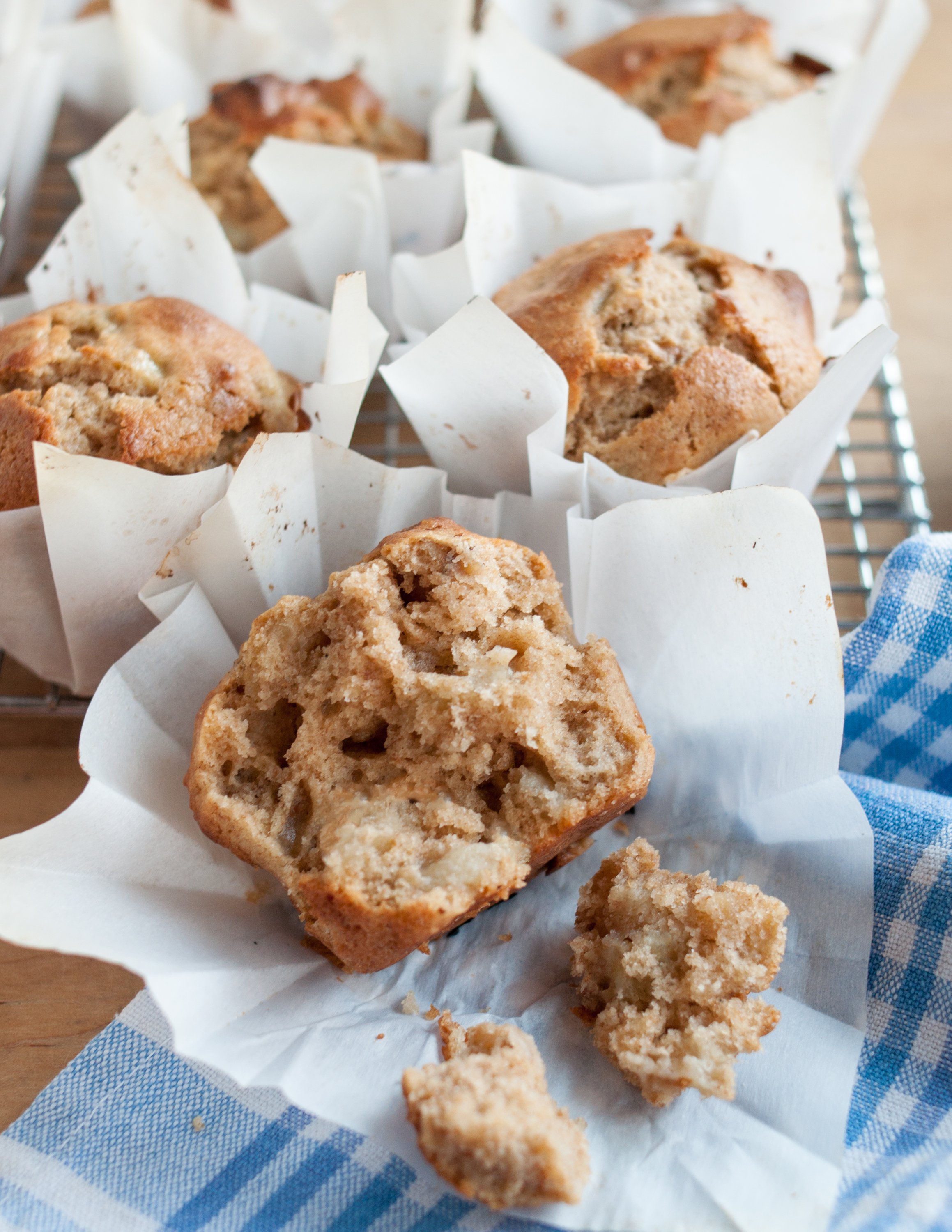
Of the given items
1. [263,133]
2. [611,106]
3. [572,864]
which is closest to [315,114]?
[263,133]

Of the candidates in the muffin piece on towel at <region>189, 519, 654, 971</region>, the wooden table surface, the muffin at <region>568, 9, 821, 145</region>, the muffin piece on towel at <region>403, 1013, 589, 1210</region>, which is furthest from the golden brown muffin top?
the muffin piece on towel at <region>403, 1013, 589, 1210</region>

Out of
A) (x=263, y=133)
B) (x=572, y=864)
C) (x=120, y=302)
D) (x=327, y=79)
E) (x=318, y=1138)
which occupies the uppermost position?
(x=327, y=79)

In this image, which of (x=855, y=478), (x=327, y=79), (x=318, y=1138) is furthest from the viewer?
(x=327, y=79)

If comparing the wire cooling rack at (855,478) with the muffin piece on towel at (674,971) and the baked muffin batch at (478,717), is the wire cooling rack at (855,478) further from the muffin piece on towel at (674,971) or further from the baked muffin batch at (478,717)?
the muffin piece on towel at (674,971)

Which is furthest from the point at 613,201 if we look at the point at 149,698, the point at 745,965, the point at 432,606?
the point at 745,965

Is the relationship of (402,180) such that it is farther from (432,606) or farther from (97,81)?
(432,606)

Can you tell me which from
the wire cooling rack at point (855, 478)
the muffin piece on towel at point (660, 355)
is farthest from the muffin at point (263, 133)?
the muffin piece on towel at point (660, 355)

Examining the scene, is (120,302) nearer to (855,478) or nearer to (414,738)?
(414,738)

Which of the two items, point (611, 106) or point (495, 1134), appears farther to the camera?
point (611, 106)
